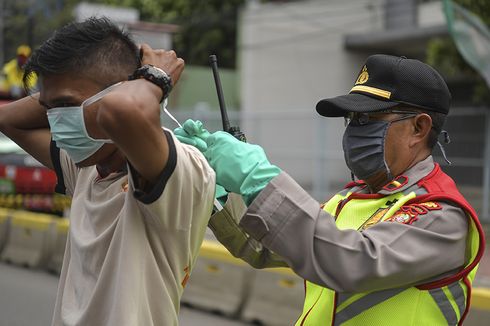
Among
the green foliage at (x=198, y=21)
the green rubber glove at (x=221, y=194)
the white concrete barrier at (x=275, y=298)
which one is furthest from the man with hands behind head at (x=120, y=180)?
the green foliage at (x=198, y=21)

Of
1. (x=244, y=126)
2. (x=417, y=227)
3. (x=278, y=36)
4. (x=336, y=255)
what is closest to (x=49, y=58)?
(x=336, y=255)

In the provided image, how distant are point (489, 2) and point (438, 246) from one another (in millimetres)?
10132

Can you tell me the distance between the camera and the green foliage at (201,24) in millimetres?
23805

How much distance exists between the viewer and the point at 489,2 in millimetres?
11172

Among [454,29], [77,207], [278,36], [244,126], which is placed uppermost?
[77,207]

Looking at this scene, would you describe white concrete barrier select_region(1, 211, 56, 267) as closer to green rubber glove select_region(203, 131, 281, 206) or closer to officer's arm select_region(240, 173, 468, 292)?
green rubber glove select_region(203, 131, 281, 206)

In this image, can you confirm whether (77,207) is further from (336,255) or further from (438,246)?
(438,246)

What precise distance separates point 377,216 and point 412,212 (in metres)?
0.16

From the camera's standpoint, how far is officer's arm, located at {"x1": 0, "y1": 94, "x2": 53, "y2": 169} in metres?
2.68

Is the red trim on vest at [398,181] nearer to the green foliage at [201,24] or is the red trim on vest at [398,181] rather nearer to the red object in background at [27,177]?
the red object in background at [27,177]

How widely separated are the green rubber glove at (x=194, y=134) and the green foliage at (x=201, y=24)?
21.7 meters

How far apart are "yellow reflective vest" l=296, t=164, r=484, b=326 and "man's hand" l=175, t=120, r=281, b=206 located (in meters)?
0.42

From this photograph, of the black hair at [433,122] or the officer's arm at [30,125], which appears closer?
→ the black hair at [433,122]

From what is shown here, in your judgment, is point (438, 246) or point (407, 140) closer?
point (438, 246)
